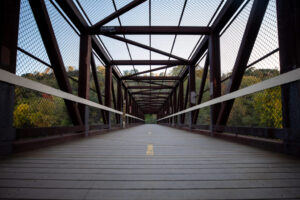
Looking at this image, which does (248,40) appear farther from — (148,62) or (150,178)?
(148,62)

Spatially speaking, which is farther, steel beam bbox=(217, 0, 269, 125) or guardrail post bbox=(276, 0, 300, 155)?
steel beam bbox=(217, 0, 269, 125)

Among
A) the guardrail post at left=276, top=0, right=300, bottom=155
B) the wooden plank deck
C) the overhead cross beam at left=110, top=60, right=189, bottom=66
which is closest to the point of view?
the wooden plank deck

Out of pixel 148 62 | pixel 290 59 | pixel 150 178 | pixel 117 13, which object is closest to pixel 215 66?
pixel 117 13

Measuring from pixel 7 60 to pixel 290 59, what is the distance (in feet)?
11.3

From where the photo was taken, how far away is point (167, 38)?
Answer: 7230 millimetres

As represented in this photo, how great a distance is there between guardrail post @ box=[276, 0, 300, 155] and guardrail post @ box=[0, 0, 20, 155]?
3225mm

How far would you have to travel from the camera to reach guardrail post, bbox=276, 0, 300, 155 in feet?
6.60

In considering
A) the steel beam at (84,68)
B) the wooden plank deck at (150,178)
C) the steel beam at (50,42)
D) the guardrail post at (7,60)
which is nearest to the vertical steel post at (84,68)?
the steel beam at (84,68)

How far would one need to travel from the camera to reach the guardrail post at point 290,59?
2.01m

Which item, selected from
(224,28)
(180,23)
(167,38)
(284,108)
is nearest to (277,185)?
(284,108)

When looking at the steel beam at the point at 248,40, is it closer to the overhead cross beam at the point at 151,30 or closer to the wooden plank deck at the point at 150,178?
the wooden plank deck at the point at 150,178

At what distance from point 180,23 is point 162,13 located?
2.51 ft

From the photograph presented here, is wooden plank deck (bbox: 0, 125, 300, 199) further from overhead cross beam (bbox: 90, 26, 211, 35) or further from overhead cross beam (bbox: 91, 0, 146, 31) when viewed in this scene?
overhead cross beam (bbox: 90, 26, 211, 35)

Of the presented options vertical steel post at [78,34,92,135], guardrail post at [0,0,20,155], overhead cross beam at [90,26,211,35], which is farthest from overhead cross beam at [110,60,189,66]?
guardrail post at [0,0,20,155]
